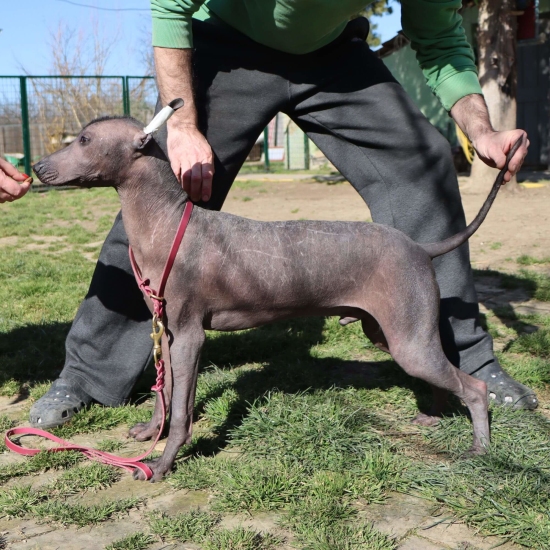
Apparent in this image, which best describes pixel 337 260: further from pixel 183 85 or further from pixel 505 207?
pixel 505 207

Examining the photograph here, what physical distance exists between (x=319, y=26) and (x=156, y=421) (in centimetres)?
195

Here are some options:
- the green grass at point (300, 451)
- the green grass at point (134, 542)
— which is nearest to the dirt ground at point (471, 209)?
the green grass at point (300, 451)

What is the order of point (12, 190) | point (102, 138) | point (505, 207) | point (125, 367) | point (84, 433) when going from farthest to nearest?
point (505, 207) → point (125, 367) → point (84, 433) → point (12, 190) → point (102, 138)

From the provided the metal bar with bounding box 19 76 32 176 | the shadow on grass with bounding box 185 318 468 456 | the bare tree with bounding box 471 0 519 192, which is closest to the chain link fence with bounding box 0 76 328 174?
the metal bar with bounding box 19 76 32 176

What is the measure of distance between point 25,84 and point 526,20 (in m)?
9.95

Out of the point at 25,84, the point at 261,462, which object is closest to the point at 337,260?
the point at 261,462

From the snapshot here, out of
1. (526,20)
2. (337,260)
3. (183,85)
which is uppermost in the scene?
(526,20)

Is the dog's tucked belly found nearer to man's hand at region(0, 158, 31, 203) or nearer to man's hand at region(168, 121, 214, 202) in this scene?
man's hand at region(168, 121, 214, 202)

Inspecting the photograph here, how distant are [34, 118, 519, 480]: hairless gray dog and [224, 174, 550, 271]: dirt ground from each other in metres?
4.23

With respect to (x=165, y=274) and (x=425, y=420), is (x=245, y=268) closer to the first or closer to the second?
(x=165, y=274)

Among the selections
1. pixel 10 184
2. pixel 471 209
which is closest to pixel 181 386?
pixel 10 184

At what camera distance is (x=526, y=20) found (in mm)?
11836

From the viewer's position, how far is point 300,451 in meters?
3.04

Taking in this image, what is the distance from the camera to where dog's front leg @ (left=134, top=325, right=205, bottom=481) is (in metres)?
2.92
